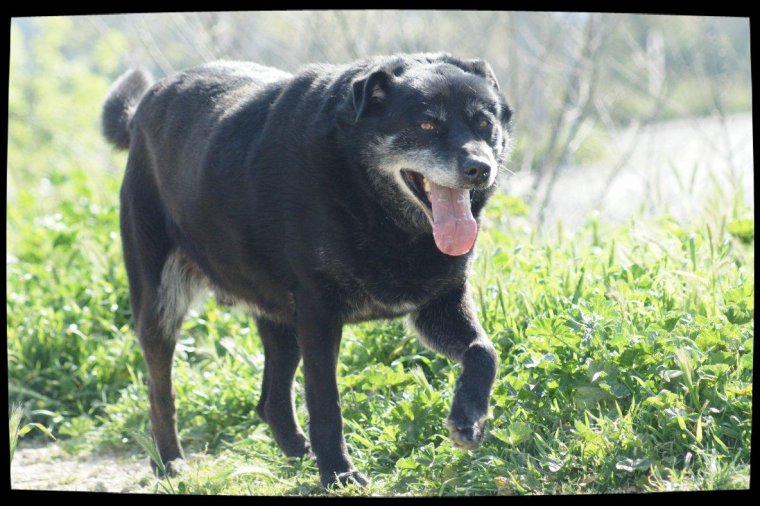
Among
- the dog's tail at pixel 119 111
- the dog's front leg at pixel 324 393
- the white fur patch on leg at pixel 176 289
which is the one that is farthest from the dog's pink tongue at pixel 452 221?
the dog's tail at pixel 119 111

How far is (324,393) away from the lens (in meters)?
3.93

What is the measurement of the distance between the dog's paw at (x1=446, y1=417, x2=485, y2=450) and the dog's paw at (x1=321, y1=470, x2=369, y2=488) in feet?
1.69

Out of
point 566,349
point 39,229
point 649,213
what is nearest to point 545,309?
point 566,349

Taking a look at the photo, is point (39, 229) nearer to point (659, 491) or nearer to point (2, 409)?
point (2, 409)

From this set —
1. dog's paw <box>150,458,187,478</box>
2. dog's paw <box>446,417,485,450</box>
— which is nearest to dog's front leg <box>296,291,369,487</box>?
dog's paw <box>446,417,485,450</box>

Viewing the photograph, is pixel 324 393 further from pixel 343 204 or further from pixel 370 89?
pixel 370 89

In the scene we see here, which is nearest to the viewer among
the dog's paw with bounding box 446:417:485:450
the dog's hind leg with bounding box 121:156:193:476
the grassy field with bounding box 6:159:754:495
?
the dog's paw with bounding box 446:417:485:450

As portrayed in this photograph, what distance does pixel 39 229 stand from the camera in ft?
23.4

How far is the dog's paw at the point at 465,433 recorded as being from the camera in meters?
3.55

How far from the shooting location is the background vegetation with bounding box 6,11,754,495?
387 cm

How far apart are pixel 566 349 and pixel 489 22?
16.4 feet

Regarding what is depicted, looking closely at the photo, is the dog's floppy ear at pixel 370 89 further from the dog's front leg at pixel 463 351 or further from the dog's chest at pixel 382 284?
the dog's front leg at pixel 463 351

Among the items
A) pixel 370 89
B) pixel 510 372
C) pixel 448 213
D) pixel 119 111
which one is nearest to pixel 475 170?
pixel 448 213

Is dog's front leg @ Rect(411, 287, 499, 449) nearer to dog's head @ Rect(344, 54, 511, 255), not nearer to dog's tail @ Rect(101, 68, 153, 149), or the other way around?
dog's head @ Rect(344, 54, 511, 255)
